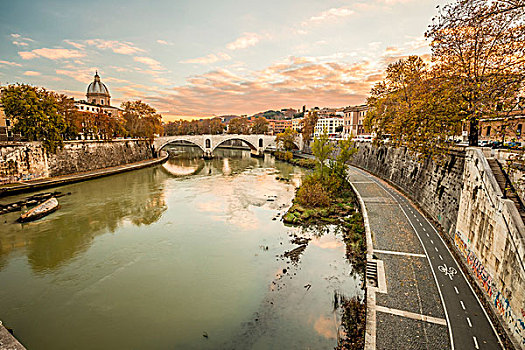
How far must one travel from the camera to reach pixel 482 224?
8.43 m

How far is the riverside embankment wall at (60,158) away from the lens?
77.6ft

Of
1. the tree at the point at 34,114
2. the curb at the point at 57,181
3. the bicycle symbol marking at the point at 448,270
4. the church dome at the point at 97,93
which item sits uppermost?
the church dome at the point at 97,93

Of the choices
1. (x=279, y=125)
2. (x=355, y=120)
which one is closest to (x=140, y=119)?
(x=355, y=120)

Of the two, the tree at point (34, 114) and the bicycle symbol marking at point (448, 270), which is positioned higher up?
the tree at point (34, 114)

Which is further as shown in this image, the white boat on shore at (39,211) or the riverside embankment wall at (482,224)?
the white boat on shore at (39,211)

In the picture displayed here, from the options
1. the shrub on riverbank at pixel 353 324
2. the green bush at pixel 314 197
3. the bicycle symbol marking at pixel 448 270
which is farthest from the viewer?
the green bush at pixel 314 197

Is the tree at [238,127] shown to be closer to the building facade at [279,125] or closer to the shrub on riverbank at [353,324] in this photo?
the building facade at [279,125]

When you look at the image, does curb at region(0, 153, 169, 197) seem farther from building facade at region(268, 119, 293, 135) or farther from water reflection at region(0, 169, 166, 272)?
building facade at region(268, 119, 293, 135)

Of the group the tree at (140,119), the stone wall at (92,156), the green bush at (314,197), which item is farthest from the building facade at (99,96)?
the green bush at (314,197)

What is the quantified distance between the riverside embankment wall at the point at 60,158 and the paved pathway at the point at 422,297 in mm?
30219

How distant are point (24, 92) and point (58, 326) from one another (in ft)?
82.8

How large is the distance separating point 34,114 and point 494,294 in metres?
33.2

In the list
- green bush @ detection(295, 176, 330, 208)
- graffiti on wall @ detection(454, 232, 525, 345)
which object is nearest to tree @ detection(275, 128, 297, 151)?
green bush @ detection(295, 176, 330, 208)

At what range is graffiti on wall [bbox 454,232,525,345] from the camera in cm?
588
